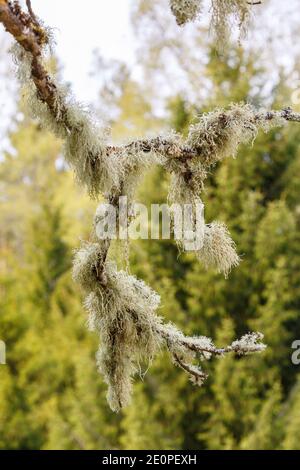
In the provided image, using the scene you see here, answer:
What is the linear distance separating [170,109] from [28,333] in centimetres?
334

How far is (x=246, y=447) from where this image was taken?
18.4 feet

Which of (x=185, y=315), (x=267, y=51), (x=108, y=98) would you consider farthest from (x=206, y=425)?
(x=108, y=98)

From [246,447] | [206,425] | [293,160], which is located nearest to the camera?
[246,447]

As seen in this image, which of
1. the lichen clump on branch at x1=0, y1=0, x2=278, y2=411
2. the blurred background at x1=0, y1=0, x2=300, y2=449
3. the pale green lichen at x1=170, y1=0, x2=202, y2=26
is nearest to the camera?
the lichen clump on branch at x1=0, y1=0, x2=278, y2=411

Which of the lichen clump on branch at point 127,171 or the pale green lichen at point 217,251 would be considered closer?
the lichen clump on branch at point 127,171

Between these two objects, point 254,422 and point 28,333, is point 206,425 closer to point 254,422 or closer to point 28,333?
point 254,422

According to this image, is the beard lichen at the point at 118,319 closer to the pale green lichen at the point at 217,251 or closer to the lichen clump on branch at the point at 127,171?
the lichen clump on branch at the point at 127,171
